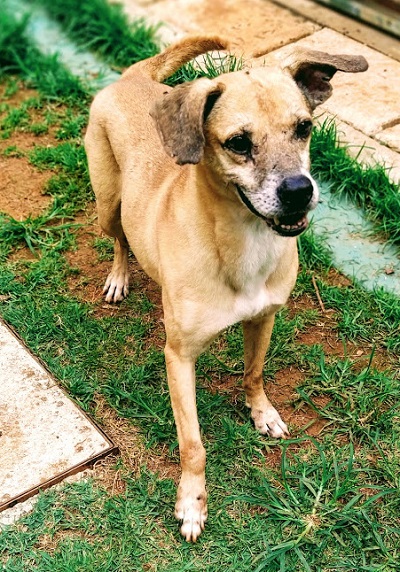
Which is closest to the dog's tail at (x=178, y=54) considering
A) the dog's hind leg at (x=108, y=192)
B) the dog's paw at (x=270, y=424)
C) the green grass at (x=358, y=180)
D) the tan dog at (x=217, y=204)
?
the tan dog at (x=217, y=204)

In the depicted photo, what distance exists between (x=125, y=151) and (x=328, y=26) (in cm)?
311

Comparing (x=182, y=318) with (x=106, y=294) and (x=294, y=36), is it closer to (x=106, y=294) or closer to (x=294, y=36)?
(x=106, y=294)

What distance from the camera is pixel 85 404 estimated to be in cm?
379

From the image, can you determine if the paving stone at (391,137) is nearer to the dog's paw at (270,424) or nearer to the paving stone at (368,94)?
Result: the paving stone at (368,94)

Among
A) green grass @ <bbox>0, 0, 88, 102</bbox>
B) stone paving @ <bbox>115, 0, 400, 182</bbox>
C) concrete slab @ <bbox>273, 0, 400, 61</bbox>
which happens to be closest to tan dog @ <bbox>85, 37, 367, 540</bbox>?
stone paving @ <bbox>115, 0, 400, 182</bbox>

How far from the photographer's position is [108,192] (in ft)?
13.4

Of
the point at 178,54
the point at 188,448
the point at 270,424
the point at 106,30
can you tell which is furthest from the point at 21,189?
the point at 188,448

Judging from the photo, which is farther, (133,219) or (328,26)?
(328,26)

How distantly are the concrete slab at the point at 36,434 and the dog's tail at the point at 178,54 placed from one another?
5.35 feet

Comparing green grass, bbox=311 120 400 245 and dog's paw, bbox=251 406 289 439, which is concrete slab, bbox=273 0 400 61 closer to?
green grass, bbox=311 120 400 245

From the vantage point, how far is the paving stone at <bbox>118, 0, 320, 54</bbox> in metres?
6.00

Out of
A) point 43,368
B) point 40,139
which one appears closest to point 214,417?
point 43,368

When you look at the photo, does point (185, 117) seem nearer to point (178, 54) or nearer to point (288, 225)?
point (288, 225)

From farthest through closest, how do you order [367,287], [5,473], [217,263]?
1. [367,287]
2. [5,473]
3. [217,263]
